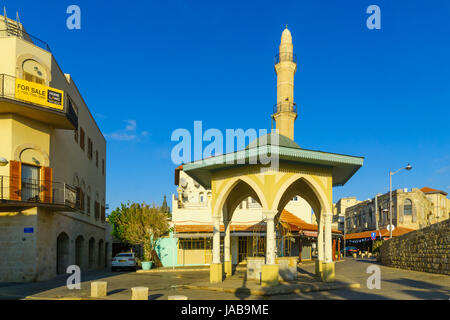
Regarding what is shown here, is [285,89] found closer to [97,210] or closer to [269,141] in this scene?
[97,210]

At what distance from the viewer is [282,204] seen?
73.0 feet

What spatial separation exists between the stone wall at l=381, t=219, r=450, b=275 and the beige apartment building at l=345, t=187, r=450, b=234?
25.8m

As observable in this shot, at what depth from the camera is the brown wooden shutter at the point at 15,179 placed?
788 inches

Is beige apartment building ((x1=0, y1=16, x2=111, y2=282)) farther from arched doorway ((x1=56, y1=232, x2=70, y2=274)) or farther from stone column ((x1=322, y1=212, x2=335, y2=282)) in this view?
stone column ((x1=322, y1=212, x2=335, y2=282))

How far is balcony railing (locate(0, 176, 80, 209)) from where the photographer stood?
19906 millimetres

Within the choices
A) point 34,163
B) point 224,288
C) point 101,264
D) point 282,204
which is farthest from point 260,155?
point 101,264

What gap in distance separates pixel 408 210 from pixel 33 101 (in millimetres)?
54112

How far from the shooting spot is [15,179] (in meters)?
20.3

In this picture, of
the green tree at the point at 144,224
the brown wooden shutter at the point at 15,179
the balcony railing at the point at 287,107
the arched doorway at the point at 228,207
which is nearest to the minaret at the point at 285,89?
the balcony railing at the point at 287,107

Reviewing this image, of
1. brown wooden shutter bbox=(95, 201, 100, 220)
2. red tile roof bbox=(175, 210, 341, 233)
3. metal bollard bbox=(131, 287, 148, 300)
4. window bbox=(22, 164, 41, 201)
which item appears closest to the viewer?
metal bollard bbox=(131, 287, 148, 300)

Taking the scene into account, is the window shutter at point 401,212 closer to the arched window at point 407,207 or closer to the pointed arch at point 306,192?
the arched window at point 407,207

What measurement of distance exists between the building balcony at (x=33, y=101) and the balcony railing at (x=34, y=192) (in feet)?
11.4

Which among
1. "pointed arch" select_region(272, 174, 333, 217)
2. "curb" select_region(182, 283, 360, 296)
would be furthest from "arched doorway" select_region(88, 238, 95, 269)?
"pointed arch" select_region(272, 174, 333, 217)

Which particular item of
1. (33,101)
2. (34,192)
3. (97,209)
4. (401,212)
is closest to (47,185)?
(34,192)
